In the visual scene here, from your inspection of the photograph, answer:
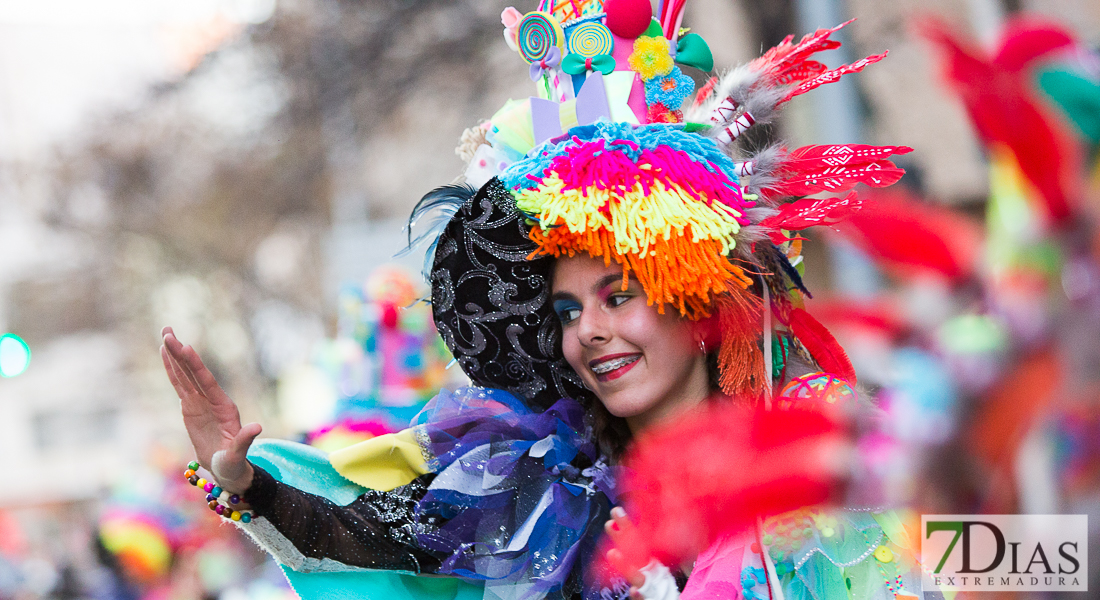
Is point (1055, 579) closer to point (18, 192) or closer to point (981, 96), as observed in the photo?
point (981, 96)

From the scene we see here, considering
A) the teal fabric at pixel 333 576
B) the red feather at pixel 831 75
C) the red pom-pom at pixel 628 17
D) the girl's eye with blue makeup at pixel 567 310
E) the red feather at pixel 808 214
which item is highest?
the red pom-pom at pixel 628 17

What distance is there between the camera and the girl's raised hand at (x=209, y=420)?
6.12ft

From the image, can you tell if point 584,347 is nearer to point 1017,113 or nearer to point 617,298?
point 617,298

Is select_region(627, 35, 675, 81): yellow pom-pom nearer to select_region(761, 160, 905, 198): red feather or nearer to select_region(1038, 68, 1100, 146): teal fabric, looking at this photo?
select_region(761, 160, 905, 198): red feather

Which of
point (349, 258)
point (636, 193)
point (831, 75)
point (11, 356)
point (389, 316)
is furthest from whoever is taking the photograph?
point (349, 258)

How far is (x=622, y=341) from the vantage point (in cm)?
203

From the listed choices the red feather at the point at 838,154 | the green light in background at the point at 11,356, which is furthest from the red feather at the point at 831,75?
the green light in background at the point at 11,356

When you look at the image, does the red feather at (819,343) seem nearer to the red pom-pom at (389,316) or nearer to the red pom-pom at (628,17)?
the red pom-pom at (628,17)

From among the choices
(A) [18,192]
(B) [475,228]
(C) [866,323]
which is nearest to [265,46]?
(A) [18,192]

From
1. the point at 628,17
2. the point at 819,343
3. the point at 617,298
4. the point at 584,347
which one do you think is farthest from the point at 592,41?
the point at 819,343

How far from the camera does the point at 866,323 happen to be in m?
0.85

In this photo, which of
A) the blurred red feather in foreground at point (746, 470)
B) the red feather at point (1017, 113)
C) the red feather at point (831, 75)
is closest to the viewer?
the red feather at point (1017, 113)

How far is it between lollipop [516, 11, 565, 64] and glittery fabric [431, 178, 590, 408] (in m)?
0.32

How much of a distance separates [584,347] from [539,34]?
0.74 metres
